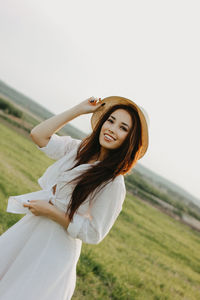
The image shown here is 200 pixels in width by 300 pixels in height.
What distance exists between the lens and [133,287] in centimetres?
486

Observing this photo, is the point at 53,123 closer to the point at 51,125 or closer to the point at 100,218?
the point at 51,125

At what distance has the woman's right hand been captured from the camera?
2123 millimetres

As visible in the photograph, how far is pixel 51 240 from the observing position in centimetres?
187

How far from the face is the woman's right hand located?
0.64 ft

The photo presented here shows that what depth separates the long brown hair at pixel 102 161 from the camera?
72.7 inches

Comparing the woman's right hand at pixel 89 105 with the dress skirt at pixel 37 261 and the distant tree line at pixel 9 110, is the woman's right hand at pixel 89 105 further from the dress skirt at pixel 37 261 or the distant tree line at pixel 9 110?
the distant tree line at pixel 9 110

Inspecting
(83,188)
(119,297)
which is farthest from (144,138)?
(119,297)

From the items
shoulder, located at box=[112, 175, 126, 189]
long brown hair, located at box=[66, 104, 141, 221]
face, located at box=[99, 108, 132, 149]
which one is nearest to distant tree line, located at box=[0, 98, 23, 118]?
long brown hair, located at box=[66, 104, 141, 221]

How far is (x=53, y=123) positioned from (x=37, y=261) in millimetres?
1093

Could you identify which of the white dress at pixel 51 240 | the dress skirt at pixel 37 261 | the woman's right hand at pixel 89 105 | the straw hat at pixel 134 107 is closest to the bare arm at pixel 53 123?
the woman's right hand at pixel 89 105

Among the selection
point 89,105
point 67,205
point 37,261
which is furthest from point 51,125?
point 37,261

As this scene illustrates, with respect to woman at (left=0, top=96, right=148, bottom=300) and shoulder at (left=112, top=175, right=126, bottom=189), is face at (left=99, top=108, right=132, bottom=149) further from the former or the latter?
shoulder at (left=112, top=175, right=126, bottom=189)

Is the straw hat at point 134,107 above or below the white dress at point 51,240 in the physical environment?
above

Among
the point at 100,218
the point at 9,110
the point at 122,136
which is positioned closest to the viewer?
the point at 100,218
